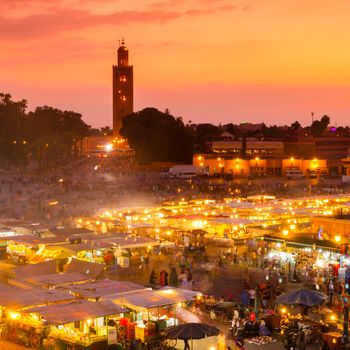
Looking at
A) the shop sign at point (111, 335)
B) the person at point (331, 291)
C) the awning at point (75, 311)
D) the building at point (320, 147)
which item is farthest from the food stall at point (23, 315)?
the building at point (320, 147)

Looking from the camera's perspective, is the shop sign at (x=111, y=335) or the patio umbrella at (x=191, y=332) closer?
the patio umbrella at (x=191, y=332)

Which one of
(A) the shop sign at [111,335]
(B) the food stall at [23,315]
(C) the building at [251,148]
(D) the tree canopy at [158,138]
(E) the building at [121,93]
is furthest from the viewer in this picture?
(E) the building at [121,93]

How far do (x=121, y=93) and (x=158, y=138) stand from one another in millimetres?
40038

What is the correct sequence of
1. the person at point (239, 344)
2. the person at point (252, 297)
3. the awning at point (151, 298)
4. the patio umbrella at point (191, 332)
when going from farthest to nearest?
the person at point (252, 297), the awning at point (151, 298), the person at point (239, 344), the patio umbrella at point (191, 332)

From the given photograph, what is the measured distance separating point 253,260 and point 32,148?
213ft

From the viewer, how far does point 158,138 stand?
6662 cm

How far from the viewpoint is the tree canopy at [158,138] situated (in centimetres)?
6675

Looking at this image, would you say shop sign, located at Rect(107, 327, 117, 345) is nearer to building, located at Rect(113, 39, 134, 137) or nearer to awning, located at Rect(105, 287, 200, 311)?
awning, located at Rect(105, 287, 200, 311)

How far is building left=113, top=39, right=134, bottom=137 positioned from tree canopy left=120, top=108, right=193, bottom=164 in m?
35.5

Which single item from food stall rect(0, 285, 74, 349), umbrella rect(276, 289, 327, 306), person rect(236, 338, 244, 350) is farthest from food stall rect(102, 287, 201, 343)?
umbrella rect(276, 289, 327, 306)

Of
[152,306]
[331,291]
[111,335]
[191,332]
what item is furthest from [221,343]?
[331,291]

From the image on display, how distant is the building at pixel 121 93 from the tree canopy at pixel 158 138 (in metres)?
35.5

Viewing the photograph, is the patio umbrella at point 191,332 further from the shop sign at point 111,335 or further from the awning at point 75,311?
the awning at point 75,311

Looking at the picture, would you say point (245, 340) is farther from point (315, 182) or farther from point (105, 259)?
point (315, 182)
